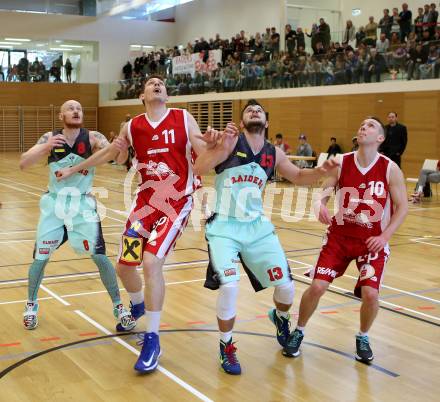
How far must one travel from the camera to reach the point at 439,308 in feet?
21.1

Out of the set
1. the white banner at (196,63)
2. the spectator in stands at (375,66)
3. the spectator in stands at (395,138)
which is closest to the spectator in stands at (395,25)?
the spectator in stands at (375,66)

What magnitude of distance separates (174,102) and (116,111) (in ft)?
23.9

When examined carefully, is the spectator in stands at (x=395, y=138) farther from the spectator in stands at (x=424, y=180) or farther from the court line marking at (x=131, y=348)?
the court line marking at (x=131, y=348)

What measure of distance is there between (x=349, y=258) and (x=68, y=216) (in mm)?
2560

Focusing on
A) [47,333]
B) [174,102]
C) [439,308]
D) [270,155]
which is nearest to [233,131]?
[270,155]

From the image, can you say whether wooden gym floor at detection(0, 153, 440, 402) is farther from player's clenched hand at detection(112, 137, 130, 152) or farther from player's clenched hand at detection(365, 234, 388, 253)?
player's clenched hand at detection(112, 137, 130, 152)

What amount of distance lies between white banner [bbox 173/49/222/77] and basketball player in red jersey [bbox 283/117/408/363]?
906 inches

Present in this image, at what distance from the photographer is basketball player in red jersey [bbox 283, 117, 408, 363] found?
15.9ft

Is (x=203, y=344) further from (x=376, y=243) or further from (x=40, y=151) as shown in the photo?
(x=40, y=151)

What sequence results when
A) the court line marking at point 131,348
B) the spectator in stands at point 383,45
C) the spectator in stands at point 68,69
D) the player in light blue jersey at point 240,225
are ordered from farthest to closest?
the spectator in stands at point 68,69
the spectator in stands at point 383,45
the player in light blue jersey at point 240,225
the court line marking at point 131,348

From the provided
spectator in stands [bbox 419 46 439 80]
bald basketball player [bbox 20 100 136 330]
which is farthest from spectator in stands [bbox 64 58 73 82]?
bald basketball player [bbox 20 100 136 330]

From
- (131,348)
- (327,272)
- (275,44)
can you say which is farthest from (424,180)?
(131,348)

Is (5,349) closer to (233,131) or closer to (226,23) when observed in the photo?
(233,131)

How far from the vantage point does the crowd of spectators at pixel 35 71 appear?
119 feet
